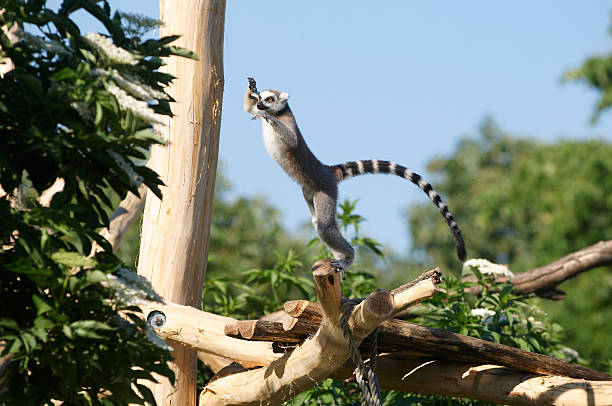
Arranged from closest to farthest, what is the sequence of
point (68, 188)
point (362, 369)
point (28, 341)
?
point (28, 341)
point (68, 188)
point (362, 369)

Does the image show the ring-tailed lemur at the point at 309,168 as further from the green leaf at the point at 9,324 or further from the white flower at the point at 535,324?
the green leaf at the point at 9,324

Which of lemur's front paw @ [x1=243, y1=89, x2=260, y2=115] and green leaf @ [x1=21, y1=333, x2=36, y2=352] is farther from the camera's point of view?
lemur's front paw @ [x1=243, y1=89, x2=260, y2=115]

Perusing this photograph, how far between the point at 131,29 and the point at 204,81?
203 cm

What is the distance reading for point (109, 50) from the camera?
8.15 ft

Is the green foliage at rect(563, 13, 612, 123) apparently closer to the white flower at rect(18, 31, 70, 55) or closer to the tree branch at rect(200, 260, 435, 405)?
the tree branch at rect(200, 260, 435, 405)

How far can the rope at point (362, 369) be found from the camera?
3357mm

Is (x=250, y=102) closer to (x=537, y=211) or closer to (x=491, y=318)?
(x=491, y=318)

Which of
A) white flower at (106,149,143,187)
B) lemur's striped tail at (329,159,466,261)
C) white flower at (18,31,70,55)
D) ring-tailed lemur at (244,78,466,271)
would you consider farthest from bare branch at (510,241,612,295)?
white flower at (18,31,70,55)

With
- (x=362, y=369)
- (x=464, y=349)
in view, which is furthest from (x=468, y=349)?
(x=362, y=369)

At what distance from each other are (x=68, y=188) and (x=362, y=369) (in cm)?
164

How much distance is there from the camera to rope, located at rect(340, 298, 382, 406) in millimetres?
3357

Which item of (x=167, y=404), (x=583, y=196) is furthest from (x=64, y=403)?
(x=583, y=196)

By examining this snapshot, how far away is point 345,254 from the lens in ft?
15.9

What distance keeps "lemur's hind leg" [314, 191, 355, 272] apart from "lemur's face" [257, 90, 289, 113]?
1.99 ft
